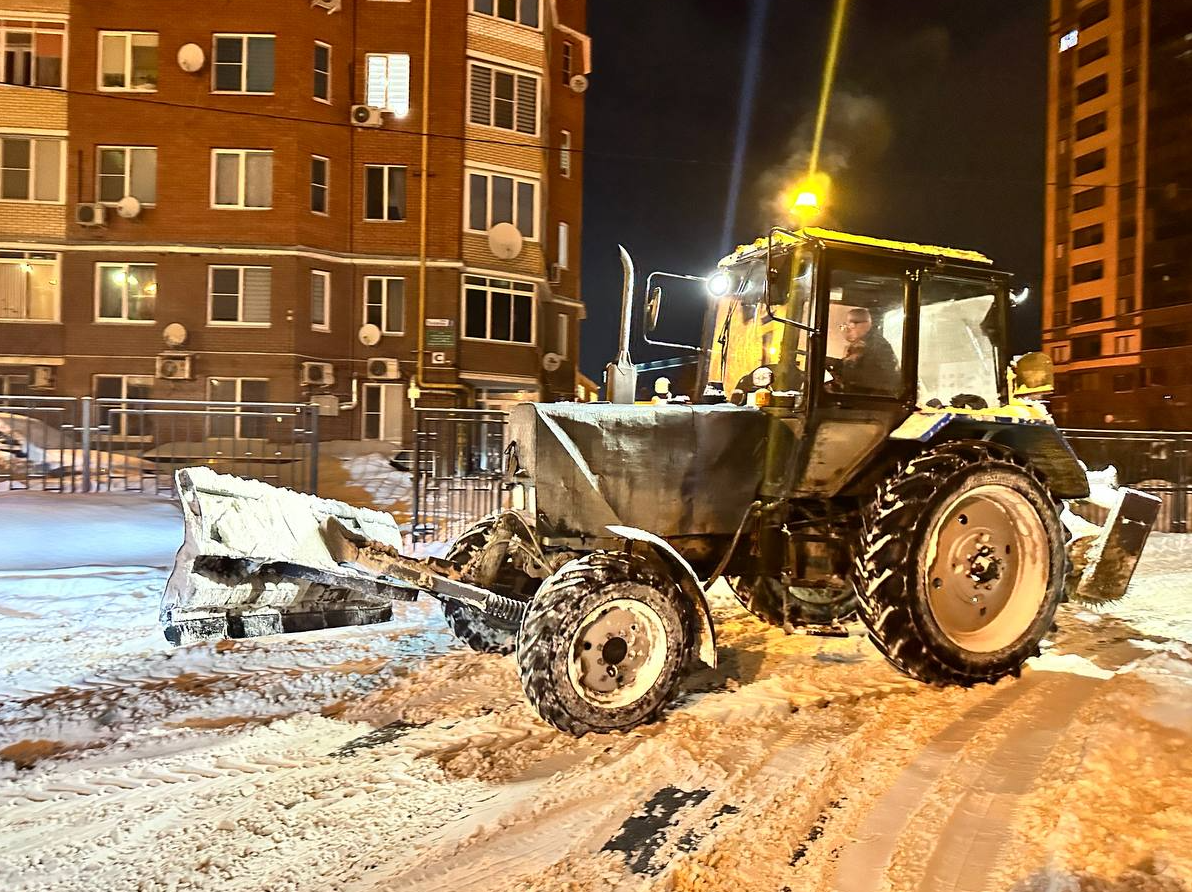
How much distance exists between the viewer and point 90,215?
2177cm

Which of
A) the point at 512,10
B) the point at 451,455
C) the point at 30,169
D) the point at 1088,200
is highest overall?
the point at 1088,200

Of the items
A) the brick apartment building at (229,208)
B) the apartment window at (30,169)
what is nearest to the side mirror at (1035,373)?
the brick apartment building at (229,208)

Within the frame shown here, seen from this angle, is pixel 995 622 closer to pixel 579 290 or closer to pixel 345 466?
pixel 345 466

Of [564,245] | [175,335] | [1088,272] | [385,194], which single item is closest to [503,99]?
[385,194]

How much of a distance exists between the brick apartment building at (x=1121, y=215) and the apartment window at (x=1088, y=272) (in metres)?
0.07

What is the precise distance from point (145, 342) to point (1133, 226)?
192 feet

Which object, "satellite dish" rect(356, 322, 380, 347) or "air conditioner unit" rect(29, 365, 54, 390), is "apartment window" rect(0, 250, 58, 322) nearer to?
"air conditioner unit" rect(29, 365, 54, 390)

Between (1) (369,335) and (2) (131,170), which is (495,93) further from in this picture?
→ (2) (131,170)

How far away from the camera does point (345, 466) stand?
15062 millimetres

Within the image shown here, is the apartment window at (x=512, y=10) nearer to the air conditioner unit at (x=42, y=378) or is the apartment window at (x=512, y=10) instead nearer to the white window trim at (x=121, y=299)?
the white window trim at (x=121, y=299)

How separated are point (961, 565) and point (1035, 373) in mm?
1432

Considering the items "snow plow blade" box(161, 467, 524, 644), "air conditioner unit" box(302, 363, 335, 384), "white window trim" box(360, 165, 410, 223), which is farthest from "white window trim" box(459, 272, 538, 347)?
"snow plow blade" box(161, 467, 524, 644)

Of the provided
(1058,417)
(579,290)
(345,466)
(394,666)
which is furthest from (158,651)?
(1058,417)

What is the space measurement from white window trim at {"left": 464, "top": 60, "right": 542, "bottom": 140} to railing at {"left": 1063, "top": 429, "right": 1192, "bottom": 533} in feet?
59.2
